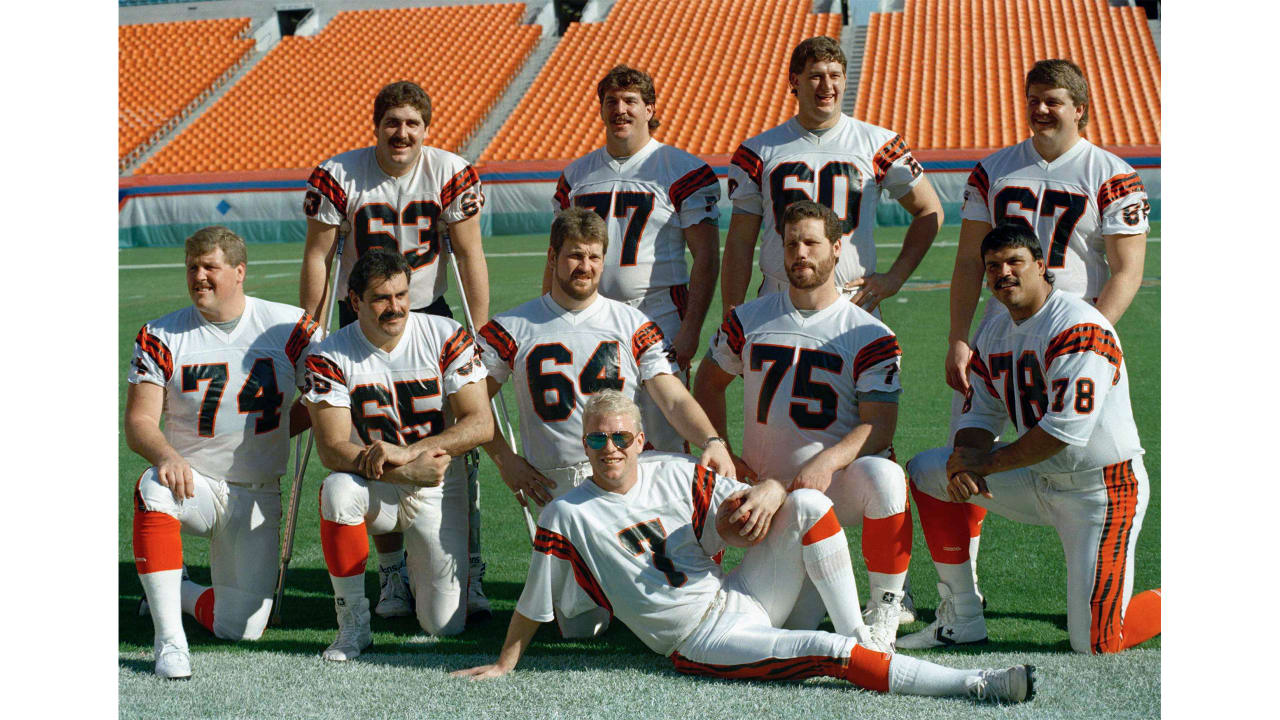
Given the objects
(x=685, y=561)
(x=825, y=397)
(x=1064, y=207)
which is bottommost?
(x=685, y=561)

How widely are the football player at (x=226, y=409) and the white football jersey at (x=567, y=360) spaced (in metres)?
0.76

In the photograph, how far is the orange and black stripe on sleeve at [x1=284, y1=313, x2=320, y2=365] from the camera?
4.14 m

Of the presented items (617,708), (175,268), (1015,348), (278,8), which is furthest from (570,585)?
(278,8)

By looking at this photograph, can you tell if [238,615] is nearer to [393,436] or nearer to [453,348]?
[393,436]

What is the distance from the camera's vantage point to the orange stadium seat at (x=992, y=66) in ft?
65.1

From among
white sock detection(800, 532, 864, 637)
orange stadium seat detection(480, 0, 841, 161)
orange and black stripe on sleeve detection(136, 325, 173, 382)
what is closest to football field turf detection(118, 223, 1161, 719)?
white sock detection(800, 532, 864, 637)

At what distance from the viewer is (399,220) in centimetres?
439

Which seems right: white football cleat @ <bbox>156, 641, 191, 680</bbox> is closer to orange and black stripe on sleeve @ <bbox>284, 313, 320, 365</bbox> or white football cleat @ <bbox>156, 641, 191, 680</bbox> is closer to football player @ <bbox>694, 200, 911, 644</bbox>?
orange and black stripe on sleeve @ <bbox>284, 313, 320, 365</bbox>

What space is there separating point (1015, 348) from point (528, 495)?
1.63 meters

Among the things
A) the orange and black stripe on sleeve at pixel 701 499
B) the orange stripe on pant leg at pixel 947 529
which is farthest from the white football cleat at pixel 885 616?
the orange and black stripe on sleeve at pixel 701 499

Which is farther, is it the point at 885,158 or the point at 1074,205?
the point at 885,158

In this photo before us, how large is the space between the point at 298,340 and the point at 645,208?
4.40 ft

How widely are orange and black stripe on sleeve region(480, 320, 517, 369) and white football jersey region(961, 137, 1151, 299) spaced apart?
171 centimetres

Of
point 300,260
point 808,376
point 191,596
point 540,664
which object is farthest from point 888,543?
point 300,260
